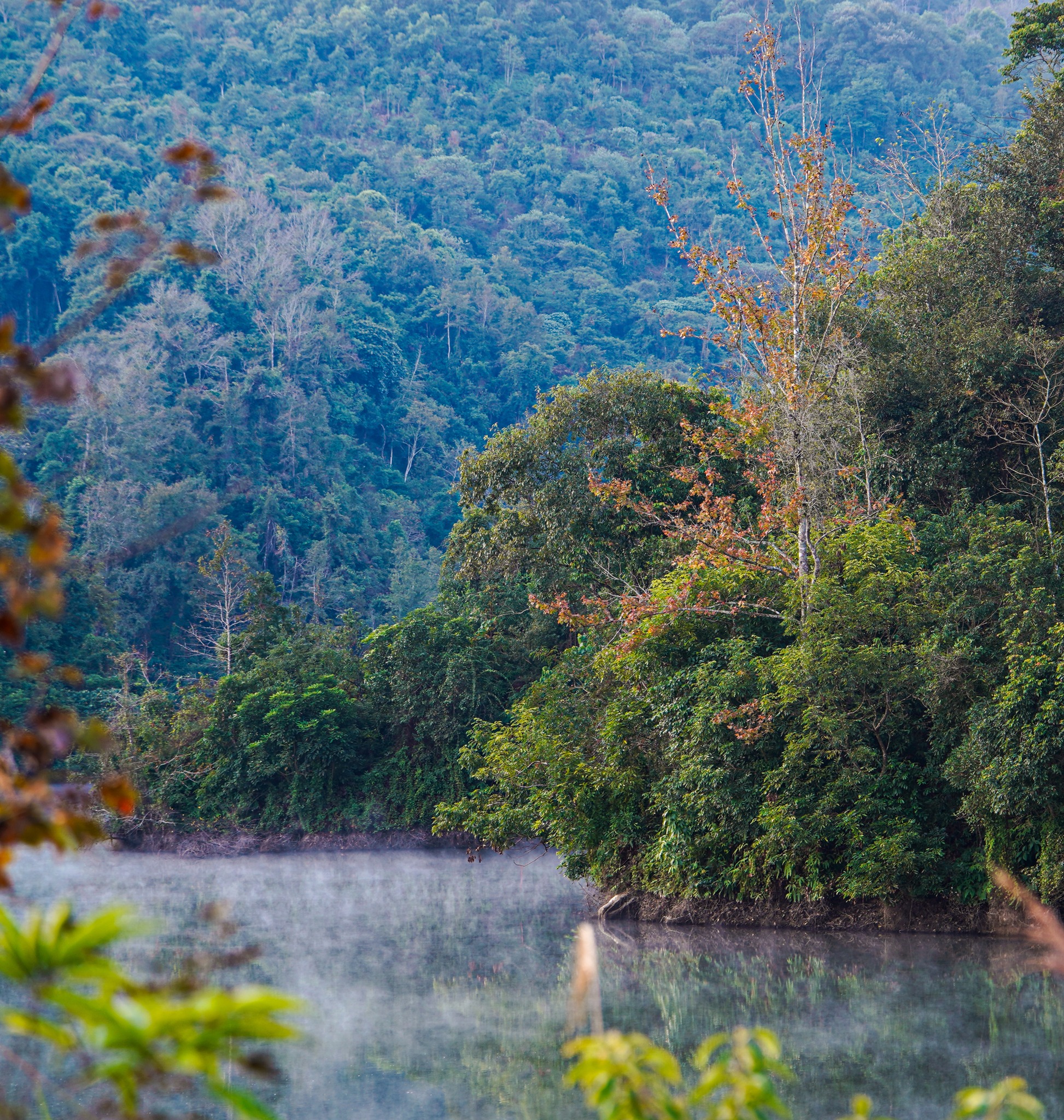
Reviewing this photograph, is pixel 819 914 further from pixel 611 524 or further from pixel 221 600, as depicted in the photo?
pixel 221 600

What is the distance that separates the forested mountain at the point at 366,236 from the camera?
34.7m

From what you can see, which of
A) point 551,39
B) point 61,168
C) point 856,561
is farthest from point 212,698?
point 551,39

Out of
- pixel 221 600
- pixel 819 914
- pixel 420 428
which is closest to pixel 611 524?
pixel 819 914

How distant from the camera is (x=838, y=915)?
11.3 m

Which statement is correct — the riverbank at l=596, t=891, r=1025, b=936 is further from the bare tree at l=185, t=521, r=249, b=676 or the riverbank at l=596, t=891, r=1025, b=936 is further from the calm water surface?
the bare tree at l=185, t=521, r=249, b=676

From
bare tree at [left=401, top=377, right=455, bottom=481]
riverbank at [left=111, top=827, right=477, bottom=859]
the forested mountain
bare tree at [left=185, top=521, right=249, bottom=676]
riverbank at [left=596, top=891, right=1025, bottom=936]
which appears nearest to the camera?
riverbank at [left=596, top=891, right=1025, bottom=936]

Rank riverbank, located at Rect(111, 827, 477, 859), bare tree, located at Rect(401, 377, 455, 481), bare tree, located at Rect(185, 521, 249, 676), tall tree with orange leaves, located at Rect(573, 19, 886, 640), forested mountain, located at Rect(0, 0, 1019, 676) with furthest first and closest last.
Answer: bare tree, located at Rect(401, 377, 455, 481) < forested mountain, located at Rect(0, 0, 1019, 676) < bare tree, located at Rect(185, 521, 249, 676) < riverbank, located at Rect(111, 827, 477, 859) < tall tree with orange leaves, located at Rect(573, 19, 886, 640)

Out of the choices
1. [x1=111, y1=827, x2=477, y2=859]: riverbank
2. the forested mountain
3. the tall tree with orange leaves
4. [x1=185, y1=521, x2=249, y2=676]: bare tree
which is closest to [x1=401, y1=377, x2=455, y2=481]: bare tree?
the forested mountain

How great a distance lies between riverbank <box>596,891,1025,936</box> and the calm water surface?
27 centimetres

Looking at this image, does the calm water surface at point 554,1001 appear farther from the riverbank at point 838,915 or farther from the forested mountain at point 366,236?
the forested mountain at point 366,236

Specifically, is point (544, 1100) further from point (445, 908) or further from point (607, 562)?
point (607, 562)

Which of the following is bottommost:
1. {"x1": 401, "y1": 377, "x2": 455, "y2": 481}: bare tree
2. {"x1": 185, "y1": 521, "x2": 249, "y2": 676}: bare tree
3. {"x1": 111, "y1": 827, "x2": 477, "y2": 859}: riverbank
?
{"x1": 111, "y1": 827, "x2": 477, "y2": 859}: riverbank

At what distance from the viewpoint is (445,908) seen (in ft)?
48.1

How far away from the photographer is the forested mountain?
3466cm
